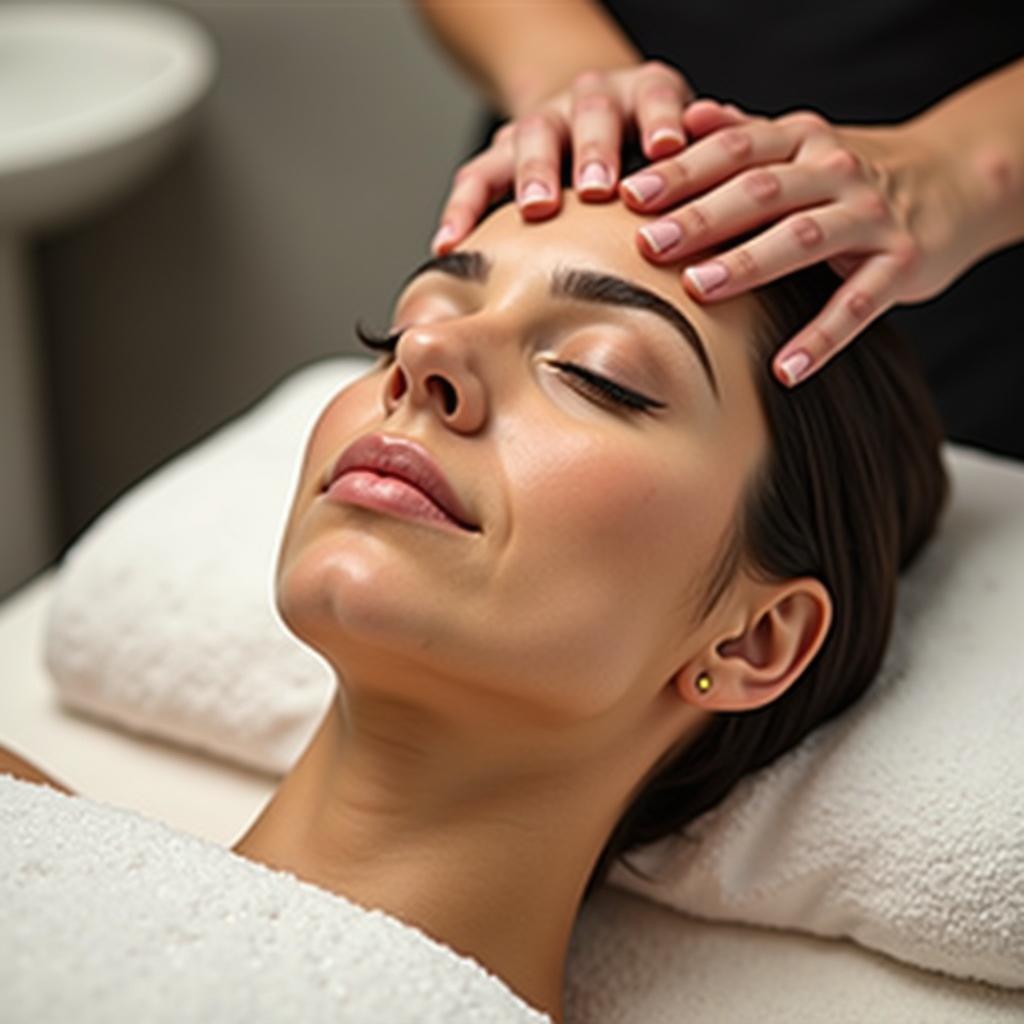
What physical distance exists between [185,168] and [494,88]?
107cm

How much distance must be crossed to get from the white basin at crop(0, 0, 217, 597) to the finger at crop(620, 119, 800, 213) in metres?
1.14

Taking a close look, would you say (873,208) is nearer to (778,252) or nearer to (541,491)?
(778,252)

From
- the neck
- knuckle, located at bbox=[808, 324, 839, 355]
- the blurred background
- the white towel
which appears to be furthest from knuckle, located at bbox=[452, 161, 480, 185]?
the blurred background

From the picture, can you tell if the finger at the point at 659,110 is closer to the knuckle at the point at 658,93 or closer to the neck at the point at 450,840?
the knuckle at the point at 658,93

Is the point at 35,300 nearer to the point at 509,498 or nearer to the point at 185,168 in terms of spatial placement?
the point at 185,168

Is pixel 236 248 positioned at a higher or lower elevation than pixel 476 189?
lower

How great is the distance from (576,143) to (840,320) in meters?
0.24

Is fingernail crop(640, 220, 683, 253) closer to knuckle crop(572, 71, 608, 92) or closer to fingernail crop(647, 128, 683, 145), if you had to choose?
fingernail crop(647, 128, 683, 145)

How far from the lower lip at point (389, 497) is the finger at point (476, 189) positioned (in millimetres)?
261

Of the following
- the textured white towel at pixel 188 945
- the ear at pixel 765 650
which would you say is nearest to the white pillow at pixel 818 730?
the ear at pixel 765 650

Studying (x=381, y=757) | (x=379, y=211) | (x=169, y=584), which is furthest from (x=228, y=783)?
(x=379, y=211)

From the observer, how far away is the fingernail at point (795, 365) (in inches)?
44.2

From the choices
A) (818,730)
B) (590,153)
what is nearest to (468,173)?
(590,153)

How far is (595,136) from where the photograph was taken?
1.22 meters
